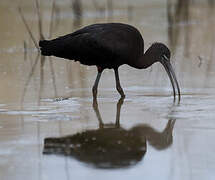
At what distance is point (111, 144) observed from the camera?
561 cm

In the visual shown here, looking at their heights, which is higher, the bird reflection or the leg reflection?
the leg reflection

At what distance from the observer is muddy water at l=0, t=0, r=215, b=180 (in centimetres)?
500

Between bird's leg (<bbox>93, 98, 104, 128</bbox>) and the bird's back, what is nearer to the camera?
bird's leg (<bbox>93, 98, 104, 128</bbox>)

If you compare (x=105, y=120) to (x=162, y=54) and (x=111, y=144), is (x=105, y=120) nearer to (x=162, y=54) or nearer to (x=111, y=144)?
(x=111, y=144)

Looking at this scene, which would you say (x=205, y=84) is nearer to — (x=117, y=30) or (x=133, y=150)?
(x=117, y=30)

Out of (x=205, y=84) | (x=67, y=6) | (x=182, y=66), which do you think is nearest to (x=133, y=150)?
(x=205, y=84)

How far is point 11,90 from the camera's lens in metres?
8.10

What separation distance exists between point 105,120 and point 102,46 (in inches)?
52.2

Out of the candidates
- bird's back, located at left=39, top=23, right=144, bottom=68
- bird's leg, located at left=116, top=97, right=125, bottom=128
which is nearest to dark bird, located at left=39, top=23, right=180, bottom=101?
bird's back, located at left=39, top=23, right=144, bottom=68

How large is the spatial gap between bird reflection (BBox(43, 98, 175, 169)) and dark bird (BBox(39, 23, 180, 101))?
55.3 inches

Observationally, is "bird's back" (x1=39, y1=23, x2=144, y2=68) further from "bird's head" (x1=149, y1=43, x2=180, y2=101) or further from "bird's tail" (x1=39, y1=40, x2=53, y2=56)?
"bird's head" (x1=149, y1=43, x2=180, y2=101)

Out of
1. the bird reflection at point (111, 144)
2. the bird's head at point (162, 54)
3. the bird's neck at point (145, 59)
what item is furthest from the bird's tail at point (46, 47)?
the bird reflection at point (111, 144)

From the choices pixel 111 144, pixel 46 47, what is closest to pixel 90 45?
pixel 46 47

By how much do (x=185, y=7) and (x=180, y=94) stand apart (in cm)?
689
